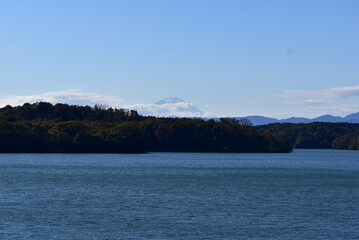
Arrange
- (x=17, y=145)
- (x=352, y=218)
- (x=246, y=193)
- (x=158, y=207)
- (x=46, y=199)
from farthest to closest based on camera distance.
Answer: (x=17, y=145)
(x=246, y=193)
(x=46, y=199)
(x=158, y=207)
(x=352, y=218)

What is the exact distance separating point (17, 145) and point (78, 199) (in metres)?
119

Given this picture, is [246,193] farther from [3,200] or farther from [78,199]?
[3,200]

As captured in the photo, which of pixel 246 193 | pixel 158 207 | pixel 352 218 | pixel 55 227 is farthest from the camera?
pixel 246 193

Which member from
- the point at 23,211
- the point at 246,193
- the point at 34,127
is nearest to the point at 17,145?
the point at 34,127

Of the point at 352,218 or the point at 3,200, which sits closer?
the point at 352,218

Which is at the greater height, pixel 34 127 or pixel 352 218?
pixel 34 127

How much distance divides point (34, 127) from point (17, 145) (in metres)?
8.16

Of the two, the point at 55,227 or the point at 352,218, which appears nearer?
the point at 55,227

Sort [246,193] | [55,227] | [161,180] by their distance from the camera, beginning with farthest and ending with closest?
[161,180] → [246,193] → [55,227]

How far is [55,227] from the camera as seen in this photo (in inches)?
1700

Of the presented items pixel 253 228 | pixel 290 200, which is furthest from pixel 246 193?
pixel 253 228

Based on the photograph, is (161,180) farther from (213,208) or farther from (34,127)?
(34,127)

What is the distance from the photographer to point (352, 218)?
162ft

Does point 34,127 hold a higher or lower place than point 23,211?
higher
